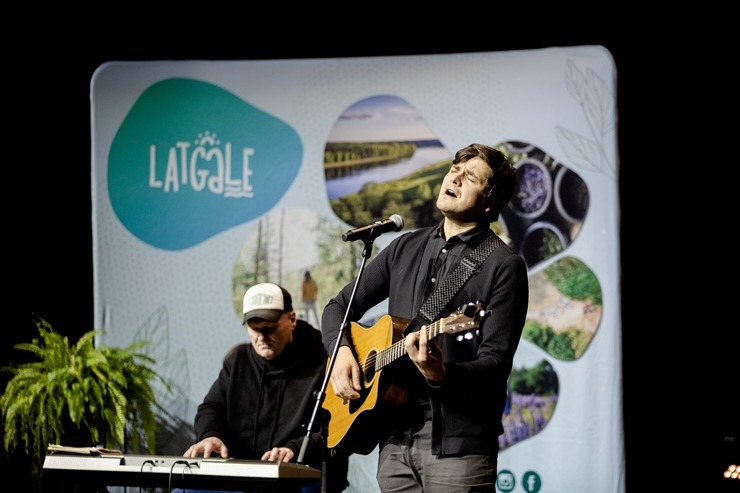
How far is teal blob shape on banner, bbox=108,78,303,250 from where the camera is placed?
18.1ft

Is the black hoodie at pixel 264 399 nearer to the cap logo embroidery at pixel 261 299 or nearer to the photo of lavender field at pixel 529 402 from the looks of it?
the cap logo embroidery at pixel 261 299

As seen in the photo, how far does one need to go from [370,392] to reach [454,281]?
469mm

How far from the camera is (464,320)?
111 inches

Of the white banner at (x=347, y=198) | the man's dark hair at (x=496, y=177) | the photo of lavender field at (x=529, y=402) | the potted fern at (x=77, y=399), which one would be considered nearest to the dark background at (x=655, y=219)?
the white banner at (x=347, y=198)

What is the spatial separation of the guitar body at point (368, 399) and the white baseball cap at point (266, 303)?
103 cm

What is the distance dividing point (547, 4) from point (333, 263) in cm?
186

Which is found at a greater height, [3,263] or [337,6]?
[337,6]

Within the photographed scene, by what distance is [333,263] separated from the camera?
5387 millimetres

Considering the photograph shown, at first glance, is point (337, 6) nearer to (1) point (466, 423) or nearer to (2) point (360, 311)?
(2) point (360, 311)

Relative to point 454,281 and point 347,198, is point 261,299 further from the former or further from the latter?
point 454,281

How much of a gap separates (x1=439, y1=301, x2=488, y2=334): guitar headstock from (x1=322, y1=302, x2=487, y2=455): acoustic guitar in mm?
116

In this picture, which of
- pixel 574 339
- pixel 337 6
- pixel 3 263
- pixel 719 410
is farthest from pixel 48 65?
pixel 719 410

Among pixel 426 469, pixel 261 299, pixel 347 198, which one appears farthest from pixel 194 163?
pixel 426 469

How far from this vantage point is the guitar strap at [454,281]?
314 cm
